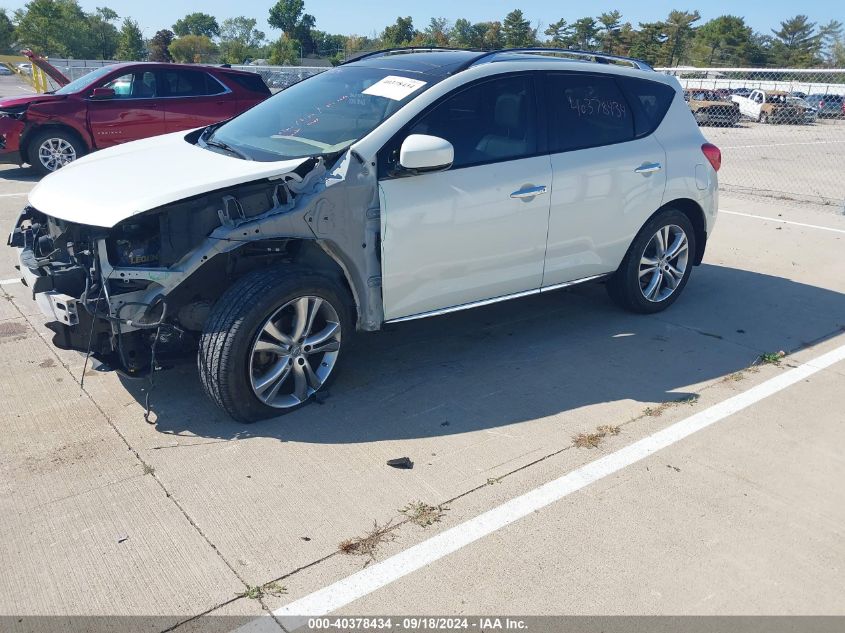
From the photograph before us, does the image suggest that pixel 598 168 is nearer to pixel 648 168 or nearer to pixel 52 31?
pixel 648 168

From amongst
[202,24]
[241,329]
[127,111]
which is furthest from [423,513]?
[202,24]

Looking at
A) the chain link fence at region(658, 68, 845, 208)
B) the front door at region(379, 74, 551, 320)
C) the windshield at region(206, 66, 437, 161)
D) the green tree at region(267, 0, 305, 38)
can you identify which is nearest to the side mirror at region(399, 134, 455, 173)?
the front door at region(379, 74, 551, 320)

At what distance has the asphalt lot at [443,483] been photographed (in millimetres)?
2801

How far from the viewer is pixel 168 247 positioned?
375 centimetres

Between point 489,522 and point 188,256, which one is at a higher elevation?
point 188,256

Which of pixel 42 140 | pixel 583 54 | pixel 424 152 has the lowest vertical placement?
pixel 42 140

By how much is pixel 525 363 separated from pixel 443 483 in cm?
156

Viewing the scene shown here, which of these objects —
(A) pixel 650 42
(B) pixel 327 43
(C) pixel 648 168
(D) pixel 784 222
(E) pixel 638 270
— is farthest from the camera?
(B) pixel 327 43

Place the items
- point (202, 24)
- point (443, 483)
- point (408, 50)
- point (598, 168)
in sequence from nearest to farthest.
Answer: point (443, 483)
point (598, 168)
point (408, 50)
point (202, 24)

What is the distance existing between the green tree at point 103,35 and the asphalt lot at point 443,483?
8957 centimetres

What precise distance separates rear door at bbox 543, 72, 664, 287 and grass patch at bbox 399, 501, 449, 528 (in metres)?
2.17

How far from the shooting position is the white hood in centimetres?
361

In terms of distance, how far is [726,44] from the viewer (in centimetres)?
7762

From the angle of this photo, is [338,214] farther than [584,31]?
No
